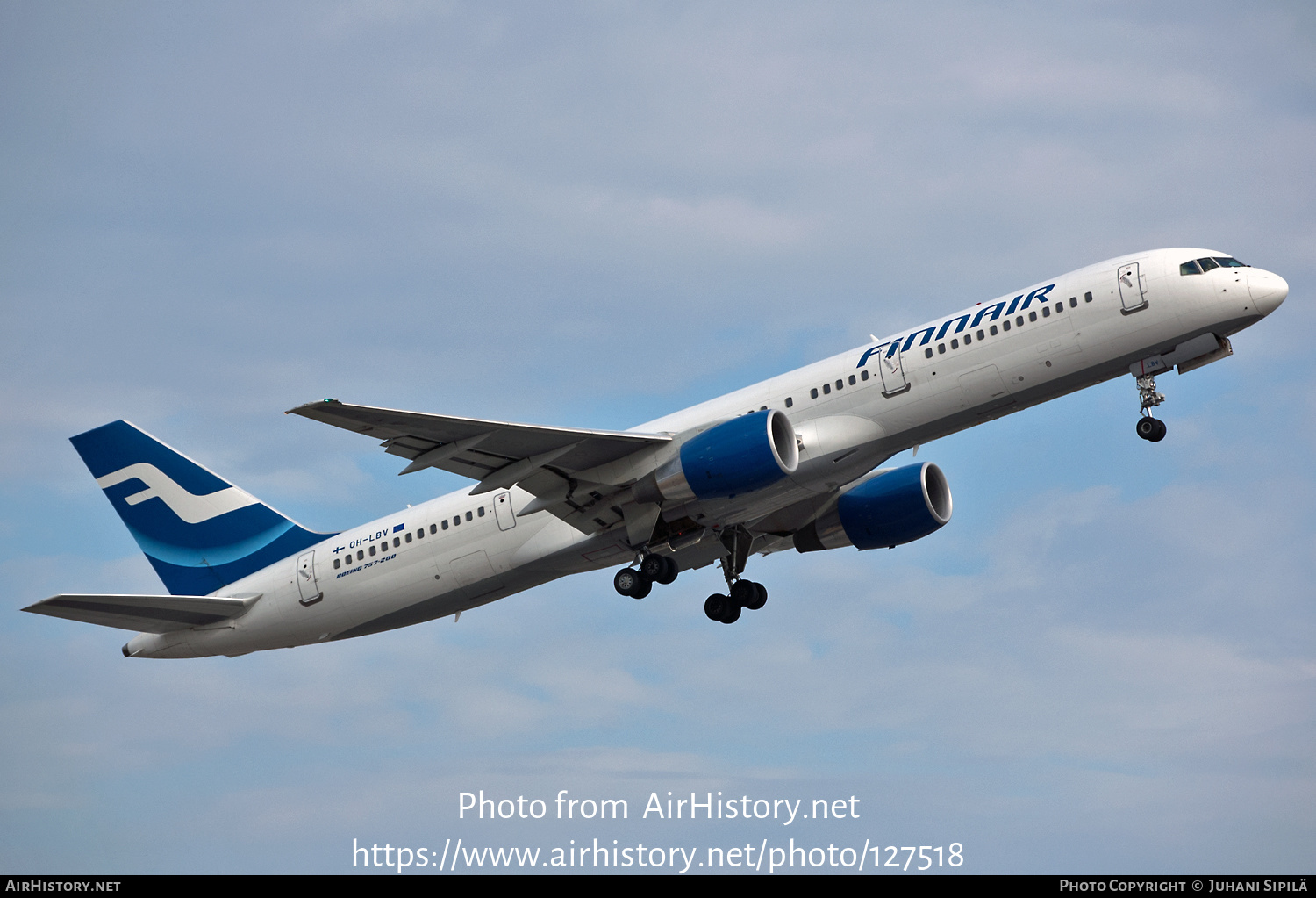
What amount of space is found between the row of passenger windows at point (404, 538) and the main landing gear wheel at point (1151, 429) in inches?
637

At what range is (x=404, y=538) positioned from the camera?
3491cm

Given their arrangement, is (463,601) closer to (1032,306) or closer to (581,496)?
(581,496)

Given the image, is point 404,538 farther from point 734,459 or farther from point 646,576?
point 734,459

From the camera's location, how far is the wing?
2844 centimetres

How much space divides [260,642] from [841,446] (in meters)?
16.9

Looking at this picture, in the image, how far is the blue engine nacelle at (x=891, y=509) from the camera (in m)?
35.6

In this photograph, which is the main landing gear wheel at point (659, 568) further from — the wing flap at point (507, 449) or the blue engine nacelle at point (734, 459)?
the blue engine nacelle at point (734, 459)

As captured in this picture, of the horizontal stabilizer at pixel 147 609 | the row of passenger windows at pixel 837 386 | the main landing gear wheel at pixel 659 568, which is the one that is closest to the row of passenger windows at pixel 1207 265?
the row of passenger windows at pixel 837 386

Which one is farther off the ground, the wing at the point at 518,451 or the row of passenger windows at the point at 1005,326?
the row of passenger windows at the point at 1005,326

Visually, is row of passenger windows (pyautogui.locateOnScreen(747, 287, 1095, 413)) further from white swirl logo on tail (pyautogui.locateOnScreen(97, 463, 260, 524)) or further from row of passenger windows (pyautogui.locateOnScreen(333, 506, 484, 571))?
white swirl logo on tail (pyautogui.locateOnScreen(97, 463, 260, 524))

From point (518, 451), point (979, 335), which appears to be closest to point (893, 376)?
point (979, 335)

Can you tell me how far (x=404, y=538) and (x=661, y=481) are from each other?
7907 millimetres

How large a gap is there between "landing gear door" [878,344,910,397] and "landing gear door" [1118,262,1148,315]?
193 inches

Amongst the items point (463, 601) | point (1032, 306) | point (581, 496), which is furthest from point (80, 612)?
point (1032, 306)
